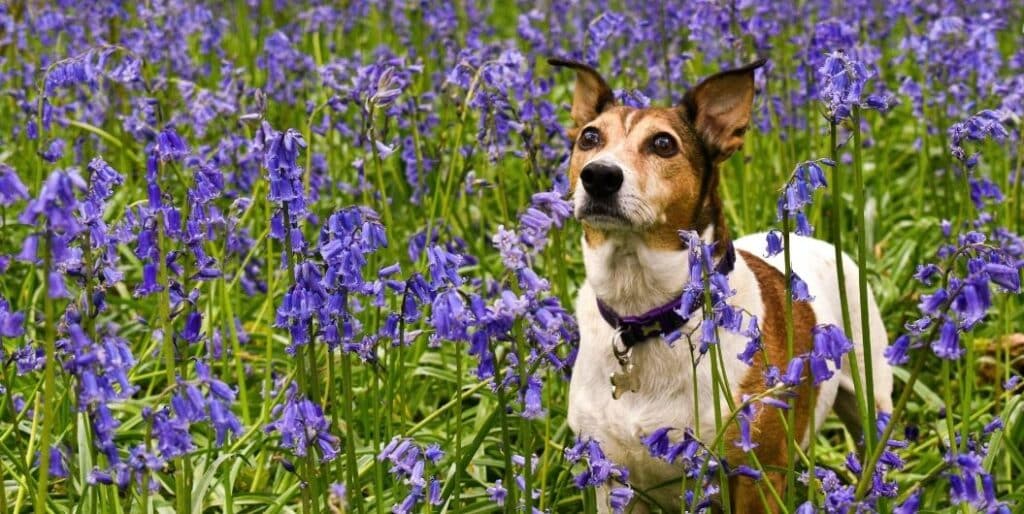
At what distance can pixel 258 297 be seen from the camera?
6062 mm

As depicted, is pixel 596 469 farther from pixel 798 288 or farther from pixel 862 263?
pixel 862 263

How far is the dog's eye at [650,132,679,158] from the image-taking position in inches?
151

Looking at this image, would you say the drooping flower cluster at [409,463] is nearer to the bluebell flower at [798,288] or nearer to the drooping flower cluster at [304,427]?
the drooping flower cluster at [304,427]

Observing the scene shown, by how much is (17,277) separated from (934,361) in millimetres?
4072

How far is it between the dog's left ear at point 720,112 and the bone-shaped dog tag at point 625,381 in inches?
28.3

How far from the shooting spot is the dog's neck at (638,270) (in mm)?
3883

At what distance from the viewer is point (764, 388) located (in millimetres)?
3852

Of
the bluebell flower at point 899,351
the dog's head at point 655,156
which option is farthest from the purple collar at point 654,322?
the bluebell flower at point 899,351

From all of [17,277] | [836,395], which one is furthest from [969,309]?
[17,277]

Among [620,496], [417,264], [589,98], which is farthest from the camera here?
[417,264]

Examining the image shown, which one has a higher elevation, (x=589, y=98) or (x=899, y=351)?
(x=589, y=98)

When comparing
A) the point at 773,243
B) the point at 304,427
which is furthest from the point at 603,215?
the point at 304,427

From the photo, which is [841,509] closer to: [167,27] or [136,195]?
[136,195]

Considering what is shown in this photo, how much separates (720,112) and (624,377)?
88cm
